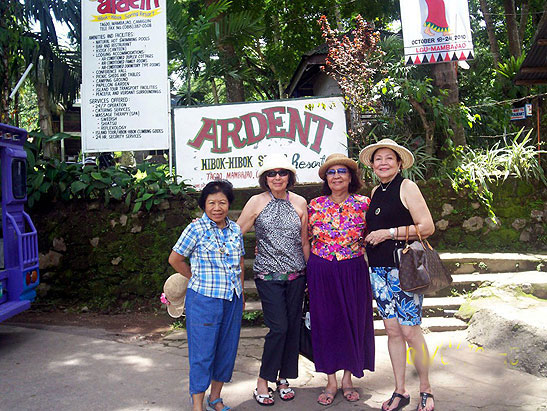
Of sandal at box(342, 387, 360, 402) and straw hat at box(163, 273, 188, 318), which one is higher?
straw hat at box(163, 273, 188, 318)

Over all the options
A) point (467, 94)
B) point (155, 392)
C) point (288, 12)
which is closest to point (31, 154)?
point (155, 392)

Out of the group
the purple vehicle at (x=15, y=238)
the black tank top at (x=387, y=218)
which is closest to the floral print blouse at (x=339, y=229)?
the black tank top at (x=387, y=218)

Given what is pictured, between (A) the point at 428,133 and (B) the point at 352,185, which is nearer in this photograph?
(B) the point at 352,185

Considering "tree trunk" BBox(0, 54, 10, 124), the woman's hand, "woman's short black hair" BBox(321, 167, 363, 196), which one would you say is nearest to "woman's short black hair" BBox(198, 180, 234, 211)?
"woman's short black hair" BBox(321, 167, 363, 196)

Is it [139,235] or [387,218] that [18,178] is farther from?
[387,218]

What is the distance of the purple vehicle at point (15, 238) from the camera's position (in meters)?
5.11

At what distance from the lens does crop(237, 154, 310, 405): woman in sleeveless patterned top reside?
3.60m

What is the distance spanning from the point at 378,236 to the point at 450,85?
4.99 m

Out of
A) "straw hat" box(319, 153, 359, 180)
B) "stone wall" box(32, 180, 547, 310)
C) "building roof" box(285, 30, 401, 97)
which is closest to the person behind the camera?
"straw hat" box(319, 153, 359, 180)

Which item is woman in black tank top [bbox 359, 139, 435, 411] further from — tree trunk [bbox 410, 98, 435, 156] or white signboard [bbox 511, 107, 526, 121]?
white signboard [bbox 511, 107, 526, 121]

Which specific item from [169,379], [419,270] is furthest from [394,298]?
[169,379]

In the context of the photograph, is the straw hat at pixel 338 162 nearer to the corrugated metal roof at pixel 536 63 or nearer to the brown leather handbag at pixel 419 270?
the brown leather handbag at pixel 419 270

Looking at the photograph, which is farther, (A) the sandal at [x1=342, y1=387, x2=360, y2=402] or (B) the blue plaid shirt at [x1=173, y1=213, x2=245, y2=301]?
(A) the sandal at [x1=342, y1=387, x2=360, y2=402]

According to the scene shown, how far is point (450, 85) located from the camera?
7.55m
